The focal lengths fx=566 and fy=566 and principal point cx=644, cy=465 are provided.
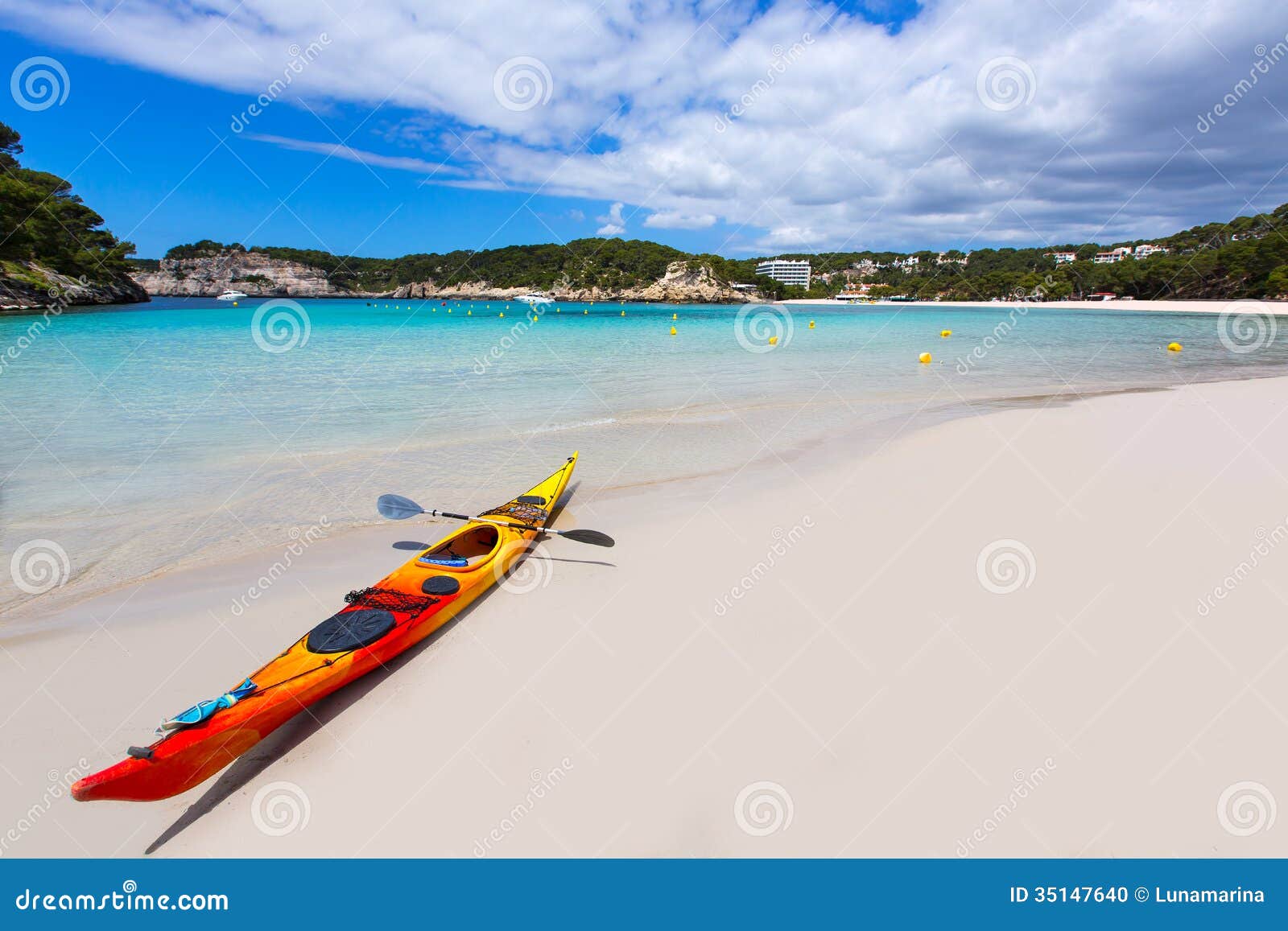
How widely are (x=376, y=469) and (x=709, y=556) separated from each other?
265 inches

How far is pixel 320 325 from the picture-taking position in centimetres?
4953

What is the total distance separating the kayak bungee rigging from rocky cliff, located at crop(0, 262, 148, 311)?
67.0 metres

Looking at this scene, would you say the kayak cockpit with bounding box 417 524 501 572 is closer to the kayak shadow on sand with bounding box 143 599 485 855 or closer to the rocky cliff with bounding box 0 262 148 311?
the kayak shadow on sand with bounding box 143 599 485 855

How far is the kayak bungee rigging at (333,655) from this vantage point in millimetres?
3609

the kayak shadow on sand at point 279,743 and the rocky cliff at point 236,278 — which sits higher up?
the rocky cliff at point 236,278

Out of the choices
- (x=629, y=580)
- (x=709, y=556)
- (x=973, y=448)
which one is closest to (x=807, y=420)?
(x=973, y=448)

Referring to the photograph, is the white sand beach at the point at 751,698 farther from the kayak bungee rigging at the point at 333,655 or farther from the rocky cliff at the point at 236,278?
the rocky cliff at the point at 236,278

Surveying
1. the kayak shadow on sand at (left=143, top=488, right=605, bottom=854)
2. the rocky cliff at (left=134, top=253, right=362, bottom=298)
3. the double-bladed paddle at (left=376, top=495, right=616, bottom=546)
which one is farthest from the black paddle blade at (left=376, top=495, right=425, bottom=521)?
the rocky cliff at (left=134, top=253, right=362, bottom=298)

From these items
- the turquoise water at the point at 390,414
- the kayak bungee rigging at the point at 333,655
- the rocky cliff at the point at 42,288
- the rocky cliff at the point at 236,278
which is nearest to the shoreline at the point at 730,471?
the turquoise water at the point at 390,414

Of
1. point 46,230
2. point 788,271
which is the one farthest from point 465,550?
point 788,271

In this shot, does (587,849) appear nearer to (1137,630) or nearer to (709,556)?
(709,556)

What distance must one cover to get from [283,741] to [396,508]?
3638 millimetres

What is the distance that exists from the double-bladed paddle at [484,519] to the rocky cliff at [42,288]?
6528 centimetres

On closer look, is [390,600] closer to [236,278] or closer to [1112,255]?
[236,278]
